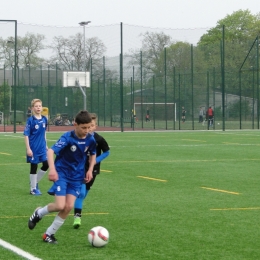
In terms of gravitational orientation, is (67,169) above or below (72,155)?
below

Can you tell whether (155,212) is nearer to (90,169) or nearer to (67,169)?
(90,169)

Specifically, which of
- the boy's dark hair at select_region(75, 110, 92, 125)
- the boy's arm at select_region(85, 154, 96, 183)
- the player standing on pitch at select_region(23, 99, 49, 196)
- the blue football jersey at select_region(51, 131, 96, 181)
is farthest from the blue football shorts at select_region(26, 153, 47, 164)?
the boy's dark hair at select_region(75, 110, 92, 125)

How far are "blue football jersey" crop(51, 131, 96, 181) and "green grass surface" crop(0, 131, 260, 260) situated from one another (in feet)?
2.54

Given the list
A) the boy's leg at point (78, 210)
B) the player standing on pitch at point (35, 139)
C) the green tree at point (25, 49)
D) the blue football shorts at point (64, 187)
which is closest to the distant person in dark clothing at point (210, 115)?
the green tree at point (25, 49)

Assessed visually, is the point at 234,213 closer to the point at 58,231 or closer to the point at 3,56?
the point at 58,231

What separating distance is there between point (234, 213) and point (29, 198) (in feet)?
12.1

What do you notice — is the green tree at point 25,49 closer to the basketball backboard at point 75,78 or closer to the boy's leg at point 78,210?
the basketball backboard at point 75,78

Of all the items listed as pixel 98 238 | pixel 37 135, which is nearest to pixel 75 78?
pixel 37 135

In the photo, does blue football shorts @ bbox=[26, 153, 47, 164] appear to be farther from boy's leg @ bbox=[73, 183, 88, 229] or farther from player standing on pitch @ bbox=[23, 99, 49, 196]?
boy's leg @ bbox=[73, 183, 88, 229]

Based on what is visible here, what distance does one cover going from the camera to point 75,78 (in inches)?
1918

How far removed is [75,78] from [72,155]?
4070 cm

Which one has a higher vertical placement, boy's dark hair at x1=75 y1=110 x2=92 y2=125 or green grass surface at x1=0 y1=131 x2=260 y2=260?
boy's dark hair at x1=75 y1=110 x2=92 y2=125

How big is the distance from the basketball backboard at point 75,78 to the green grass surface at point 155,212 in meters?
28.2

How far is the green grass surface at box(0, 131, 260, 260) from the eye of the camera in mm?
7789
